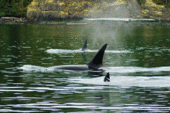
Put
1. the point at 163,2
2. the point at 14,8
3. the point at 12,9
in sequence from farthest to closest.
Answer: the point at 163,2 < the point at 14,8 < the point at 12,9

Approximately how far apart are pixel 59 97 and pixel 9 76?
8121 mm

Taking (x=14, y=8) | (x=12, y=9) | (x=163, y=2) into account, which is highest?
(x=14, y=8)

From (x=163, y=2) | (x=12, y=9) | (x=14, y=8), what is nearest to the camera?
(x=12, y=9)

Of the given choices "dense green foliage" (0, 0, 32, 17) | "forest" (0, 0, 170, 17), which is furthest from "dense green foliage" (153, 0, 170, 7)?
"dense green foliage" (0, 0, 32, 17)

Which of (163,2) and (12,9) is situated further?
(163,2)

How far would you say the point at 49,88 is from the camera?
75.3ft

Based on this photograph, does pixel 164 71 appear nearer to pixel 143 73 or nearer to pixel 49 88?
pixel 143 73

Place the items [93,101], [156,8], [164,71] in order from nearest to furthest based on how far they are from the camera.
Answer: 1. [93,101]
2. [164,71]
3. [156,8]

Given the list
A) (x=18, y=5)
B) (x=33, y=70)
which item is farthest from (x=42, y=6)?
(x=33, y=70)

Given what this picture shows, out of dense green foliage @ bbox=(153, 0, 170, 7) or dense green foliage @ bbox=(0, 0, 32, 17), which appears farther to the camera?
dense green foliage @ bbox=(153, 0, 170, 7)

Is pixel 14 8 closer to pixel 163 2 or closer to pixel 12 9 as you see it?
pixel 12 9

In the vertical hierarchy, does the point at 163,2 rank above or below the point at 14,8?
below

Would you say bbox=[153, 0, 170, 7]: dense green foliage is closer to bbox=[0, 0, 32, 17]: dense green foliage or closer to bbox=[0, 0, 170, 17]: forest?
bbox=[0, 0, 170, 17]: forest

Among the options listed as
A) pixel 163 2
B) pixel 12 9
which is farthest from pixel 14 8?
pixel 163 2
